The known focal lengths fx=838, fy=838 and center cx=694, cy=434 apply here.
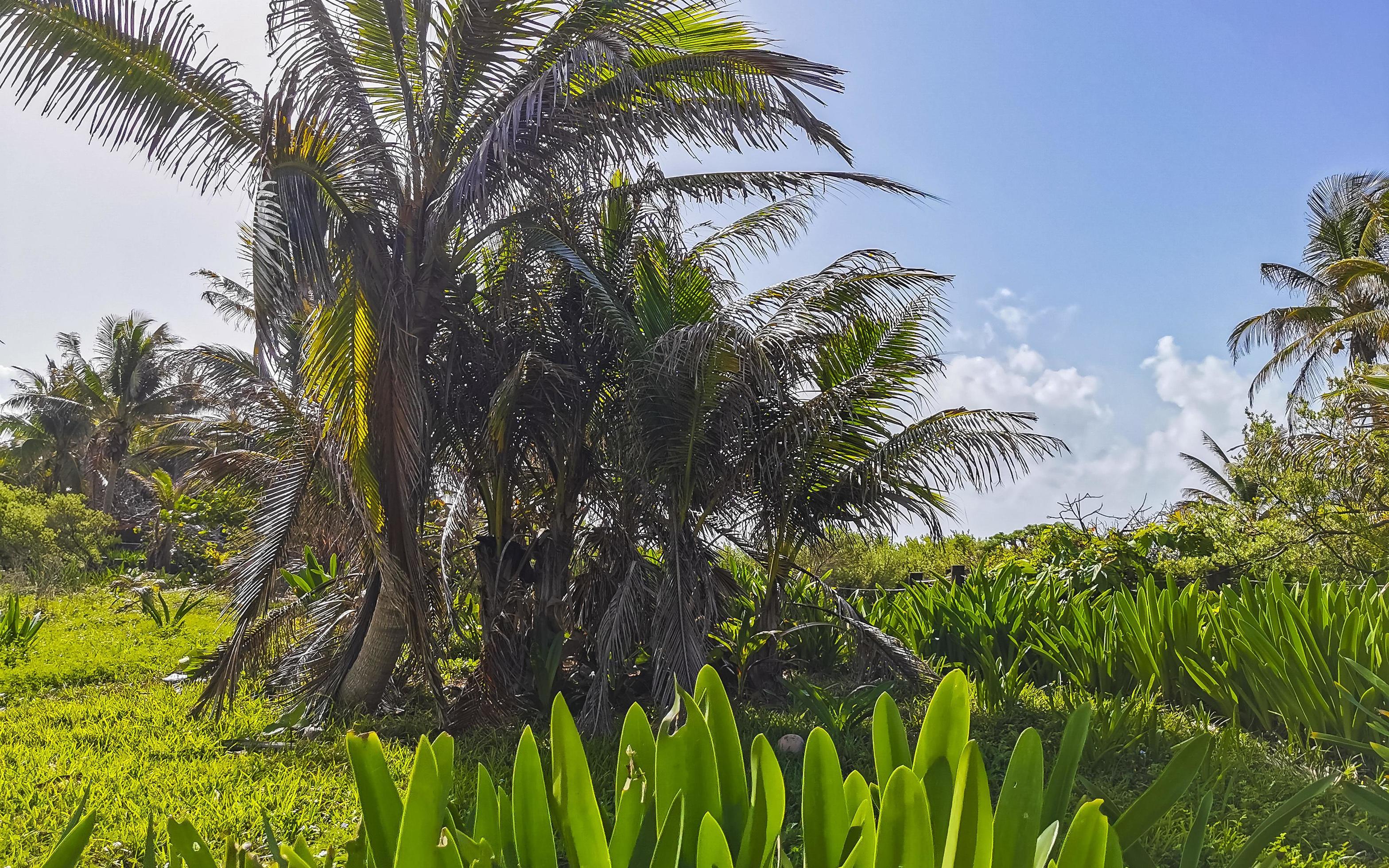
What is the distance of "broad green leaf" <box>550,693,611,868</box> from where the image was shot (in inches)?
46.9

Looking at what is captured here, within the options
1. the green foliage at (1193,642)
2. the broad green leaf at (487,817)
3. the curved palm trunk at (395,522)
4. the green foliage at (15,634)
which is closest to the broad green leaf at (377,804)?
the broad green leaf at (487,817)

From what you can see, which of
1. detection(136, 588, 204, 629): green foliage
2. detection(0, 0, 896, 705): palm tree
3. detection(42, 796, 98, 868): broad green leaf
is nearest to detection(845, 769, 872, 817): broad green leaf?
detection(42, 796, 98, 868): broad green leaf

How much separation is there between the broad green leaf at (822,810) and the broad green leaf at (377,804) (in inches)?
24.3

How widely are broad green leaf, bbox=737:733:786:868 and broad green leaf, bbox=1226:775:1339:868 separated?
2.53ft

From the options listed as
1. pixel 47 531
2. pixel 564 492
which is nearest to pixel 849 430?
pixel 564 492

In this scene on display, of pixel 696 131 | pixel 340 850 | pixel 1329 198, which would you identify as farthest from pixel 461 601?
pixel 1329 198

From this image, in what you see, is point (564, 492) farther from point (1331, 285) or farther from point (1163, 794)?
point (1331, 285)

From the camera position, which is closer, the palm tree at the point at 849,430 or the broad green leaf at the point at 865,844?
the broad green leaf at the point at 865,844

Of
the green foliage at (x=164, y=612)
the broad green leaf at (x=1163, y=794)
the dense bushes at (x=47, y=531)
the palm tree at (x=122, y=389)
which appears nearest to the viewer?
the broad green leaf at (x=1163, y=794)

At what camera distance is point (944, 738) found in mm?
1328

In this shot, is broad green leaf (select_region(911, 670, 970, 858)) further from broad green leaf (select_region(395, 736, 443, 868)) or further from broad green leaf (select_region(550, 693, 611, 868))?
broad green leaf (select_region(395, 736, 443, 868))

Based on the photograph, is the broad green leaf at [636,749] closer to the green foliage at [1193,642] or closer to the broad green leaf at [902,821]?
the broad green leaf at [902,821]

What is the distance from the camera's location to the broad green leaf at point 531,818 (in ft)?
4.07

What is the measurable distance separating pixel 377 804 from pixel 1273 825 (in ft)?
5.14
